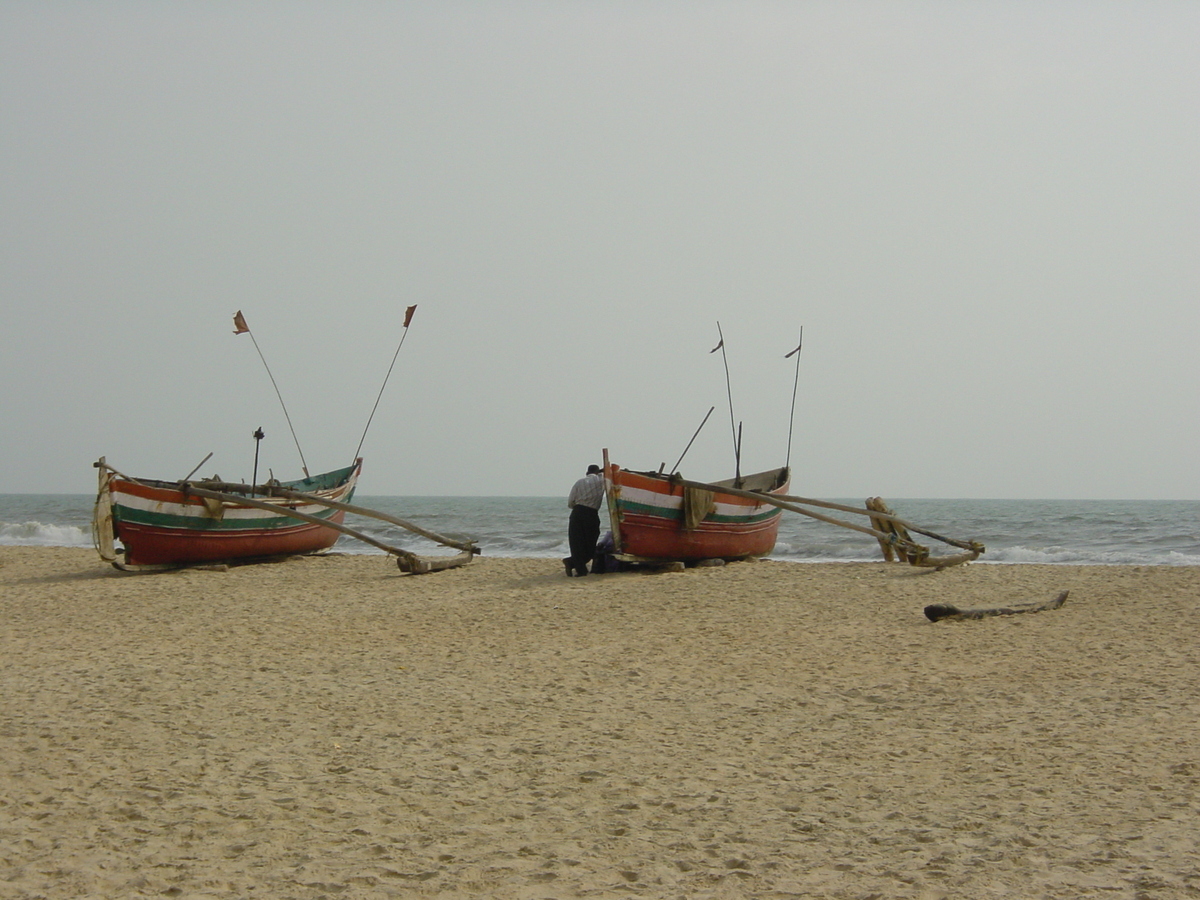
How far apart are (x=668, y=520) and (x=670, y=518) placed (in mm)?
40

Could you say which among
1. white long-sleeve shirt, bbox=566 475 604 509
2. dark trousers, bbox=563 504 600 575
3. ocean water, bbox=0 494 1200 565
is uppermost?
white long-sleeve shirt, bbox=566 475 604 509

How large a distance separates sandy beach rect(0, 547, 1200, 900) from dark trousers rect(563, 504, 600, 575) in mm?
3915

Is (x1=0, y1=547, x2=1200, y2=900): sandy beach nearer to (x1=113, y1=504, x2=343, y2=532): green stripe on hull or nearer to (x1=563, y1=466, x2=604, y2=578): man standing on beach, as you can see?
(x1=563, y1=466, x2=604, y2=578): man standing on beach

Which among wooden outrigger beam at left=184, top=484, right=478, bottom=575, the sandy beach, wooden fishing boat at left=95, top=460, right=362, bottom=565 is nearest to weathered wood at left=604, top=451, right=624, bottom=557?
wooden outrigger beam at left=184, top=484, right=478, bottom=575

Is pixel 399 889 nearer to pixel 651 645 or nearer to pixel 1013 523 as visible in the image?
pixel 651 645

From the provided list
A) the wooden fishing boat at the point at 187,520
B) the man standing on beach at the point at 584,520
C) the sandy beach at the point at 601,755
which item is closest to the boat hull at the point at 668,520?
the man standing on beach at the point at 584,520

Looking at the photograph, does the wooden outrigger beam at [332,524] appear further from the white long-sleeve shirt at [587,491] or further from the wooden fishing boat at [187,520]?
the white long-sleeve shirt at [587,491]

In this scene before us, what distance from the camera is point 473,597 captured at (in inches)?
451

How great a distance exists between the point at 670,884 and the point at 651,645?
4770 millimetres

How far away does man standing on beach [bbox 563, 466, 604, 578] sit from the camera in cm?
1367

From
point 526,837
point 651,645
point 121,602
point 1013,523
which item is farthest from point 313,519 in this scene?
point 1013,523

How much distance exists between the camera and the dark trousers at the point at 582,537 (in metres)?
Answer: 13.9

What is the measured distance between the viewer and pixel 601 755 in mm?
5086

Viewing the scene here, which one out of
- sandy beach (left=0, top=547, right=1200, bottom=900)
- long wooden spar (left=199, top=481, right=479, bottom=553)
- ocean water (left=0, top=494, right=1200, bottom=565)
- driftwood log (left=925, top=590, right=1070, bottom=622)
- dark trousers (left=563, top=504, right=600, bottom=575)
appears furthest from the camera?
ocean water (left=0, top=494, right=1200, bottom=565)
